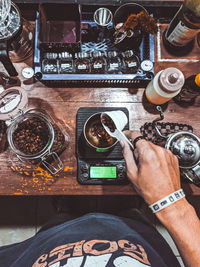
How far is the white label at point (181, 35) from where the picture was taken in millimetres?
1158

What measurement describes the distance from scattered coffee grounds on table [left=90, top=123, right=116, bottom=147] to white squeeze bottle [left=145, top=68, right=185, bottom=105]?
1.11 ft

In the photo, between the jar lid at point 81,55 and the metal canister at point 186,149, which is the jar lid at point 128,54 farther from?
the metal canister at point 186,149

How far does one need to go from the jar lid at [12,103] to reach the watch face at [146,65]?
655 millimetres

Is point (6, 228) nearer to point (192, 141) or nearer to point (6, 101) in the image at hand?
point (6, 101)

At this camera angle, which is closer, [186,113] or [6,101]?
[6,101]

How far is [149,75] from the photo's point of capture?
120cm

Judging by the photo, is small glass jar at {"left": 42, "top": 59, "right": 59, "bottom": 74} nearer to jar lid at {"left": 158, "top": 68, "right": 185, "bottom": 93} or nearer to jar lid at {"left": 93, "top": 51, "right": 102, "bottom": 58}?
jar lid at {"left": 93, "top": 51, "right": 102, "bottom": 58}

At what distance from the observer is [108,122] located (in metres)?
1.09

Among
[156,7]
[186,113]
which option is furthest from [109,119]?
[156,7]

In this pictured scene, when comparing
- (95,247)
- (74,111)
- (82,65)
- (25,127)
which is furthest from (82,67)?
(95,247)

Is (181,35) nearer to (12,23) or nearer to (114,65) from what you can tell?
(114,65)

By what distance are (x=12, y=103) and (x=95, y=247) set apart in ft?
2.69

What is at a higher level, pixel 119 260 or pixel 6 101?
pixel 6 101

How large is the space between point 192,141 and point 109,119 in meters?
0.41
